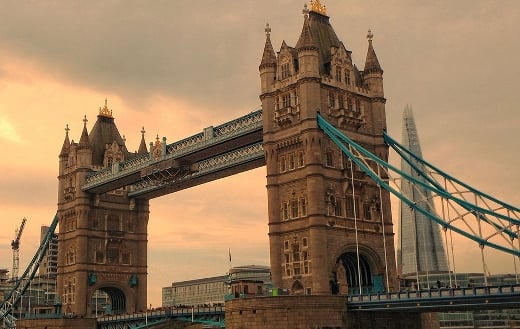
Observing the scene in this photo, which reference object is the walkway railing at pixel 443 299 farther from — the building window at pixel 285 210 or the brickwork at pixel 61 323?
the brickwork at pixel 61 323

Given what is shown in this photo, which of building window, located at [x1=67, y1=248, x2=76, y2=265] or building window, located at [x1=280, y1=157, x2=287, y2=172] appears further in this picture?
building window, located at [x1=67, y1=248, x2=76, y2=265]

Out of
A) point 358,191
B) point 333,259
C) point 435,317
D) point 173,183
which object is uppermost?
point 173,183

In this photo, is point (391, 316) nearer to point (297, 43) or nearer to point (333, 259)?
point (333, 259)

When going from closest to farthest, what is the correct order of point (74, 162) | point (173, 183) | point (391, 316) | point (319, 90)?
point (391, 316), point (319, 90), point (173, 183), point (74, 162)

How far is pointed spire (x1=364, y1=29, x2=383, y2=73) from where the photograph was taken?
77.9 meters

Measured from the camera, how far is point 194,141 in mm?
87938

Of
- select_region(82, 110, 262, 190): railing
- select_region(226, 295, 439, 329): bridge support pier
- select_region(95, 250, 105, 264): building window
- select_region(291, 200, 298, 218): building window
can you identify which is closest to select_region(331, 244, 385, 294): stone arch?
select_region(226, 295, 439, 329): bridge support pier

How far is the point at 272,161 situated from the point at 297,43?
43.0ft

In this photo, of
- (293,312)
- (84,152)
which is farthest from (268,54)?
(84,152)

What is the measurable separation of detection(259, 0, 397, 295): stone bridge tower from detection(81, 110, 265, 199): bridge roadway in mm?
5838

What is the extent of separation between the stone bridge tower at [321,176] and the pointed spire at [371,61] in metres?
0.24

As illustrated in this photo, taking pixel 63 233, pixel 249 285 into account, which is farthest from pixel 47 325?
pixel 249 285

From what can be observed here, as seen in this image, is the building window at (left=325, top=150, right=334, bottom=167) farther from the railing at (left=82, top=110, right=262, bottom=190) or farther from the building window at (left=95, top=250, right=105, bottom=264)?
the building window at (left=95, top=250, right=105, bottom=264)

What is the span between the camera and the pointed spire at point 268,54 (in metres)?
76.5
